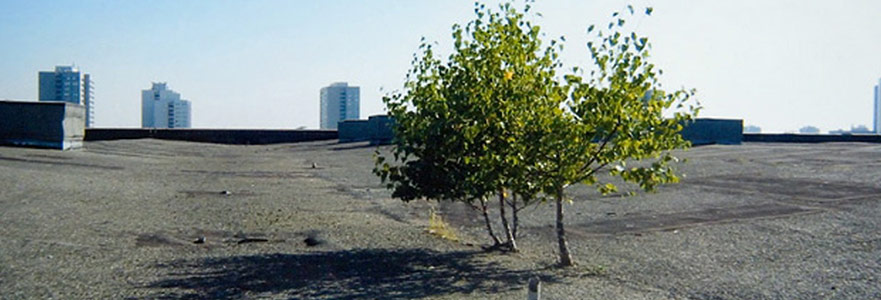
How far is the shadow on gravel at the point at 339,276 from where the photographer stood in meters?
8.80

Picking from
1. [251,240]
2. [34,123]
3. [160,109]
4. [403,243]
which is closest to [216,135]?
[34,123]

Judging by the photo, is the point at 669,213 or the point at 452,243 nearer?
the point at 452,243

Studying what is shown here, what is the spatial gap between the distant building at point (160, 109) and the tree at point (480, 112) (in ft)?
550

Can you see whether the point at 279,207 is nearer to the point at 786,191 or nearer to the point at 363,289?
the point at 363,289

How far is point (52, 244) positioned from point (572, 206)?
11167 millimetres

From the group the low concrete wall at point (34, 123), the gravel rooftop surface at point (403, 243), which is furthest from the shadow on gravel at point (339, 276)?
the low concrete wall at point (34, 123)

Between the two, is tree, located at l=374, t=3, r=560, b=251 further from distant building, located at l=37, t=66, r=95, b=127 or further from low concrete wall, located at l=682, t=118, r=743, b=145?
distant building, located at l=37, t=66, r=95, b=127

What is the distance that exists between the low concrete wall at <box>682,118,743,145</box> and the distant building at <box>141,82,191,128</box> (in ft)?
459

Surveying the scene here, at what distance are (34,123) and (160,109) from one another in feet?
477

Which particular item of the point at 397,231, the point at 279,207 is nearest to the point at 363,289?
the point at 397,231

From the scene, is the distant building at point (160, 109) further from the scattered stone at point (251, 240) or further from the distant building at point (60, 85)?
the scattered stone at point (251, 240)

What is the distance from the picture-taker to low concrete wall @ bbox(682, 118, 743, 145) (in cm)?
4928

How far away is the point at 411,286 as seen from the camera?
367 inches

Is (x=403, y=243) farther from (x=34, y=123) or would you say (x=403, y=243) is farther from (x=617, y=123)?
(x=34, y=123)
